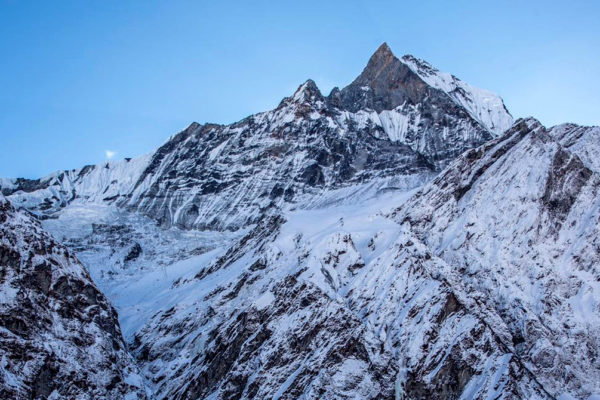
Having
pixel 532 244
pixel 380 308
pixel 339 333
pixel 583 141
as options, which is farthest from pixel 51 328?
pixel 583 141

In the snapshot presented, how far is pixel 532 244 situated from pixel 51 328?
5320 cm

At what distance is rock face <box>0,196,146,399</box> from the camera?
65.4m

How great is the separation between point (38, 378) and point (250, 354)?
21368 mm

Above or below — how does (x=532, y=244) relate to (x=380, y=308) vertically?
above

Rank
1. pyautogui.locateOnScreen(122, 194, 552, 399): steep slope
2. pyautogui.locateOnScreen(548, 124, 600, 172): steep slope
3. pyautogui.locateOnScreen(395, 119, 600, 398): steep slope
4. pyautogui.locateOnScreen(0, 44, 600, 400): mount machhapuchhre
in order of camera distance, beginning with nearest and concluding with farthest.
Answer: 1. pyautogui.locateOnScreen(122, 194, 552, 399): steep slope
2. pyautogui.locateOnScreen(0, 44, 600, 400): mount machhapuchhre
3. pyautogui.locateOnScreen(395, 119, 600, 398): steep slope
4. pyautogui.locateOnScreen(548, 124, 600, 172): steep slope

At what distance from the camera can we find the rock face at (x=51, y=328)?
2576 inches

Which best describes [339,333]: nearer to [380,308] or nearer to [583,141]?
[380,308]

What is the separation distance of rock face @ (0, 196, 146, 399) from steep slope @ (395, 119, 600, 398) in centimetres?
3910

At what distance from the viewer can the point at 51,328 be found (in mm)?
70938

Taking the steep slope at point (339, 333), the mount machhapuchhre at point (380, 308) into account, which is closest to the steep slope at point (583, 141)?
the mount machhapuchhre at point (380, 308)

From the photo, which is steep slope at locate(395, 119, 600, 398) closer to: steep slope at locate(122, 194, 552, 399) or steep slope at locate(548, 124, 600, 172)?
steep slope at locate(122, 194, 552, 399)

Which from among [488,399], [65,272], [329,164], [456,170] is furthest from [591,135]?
[329,164]

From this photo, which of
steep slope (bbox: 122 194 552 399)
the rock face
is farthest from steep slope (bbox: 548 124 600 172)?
the rock face

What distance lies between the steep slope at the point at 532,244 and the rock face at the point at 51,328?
39102mm
